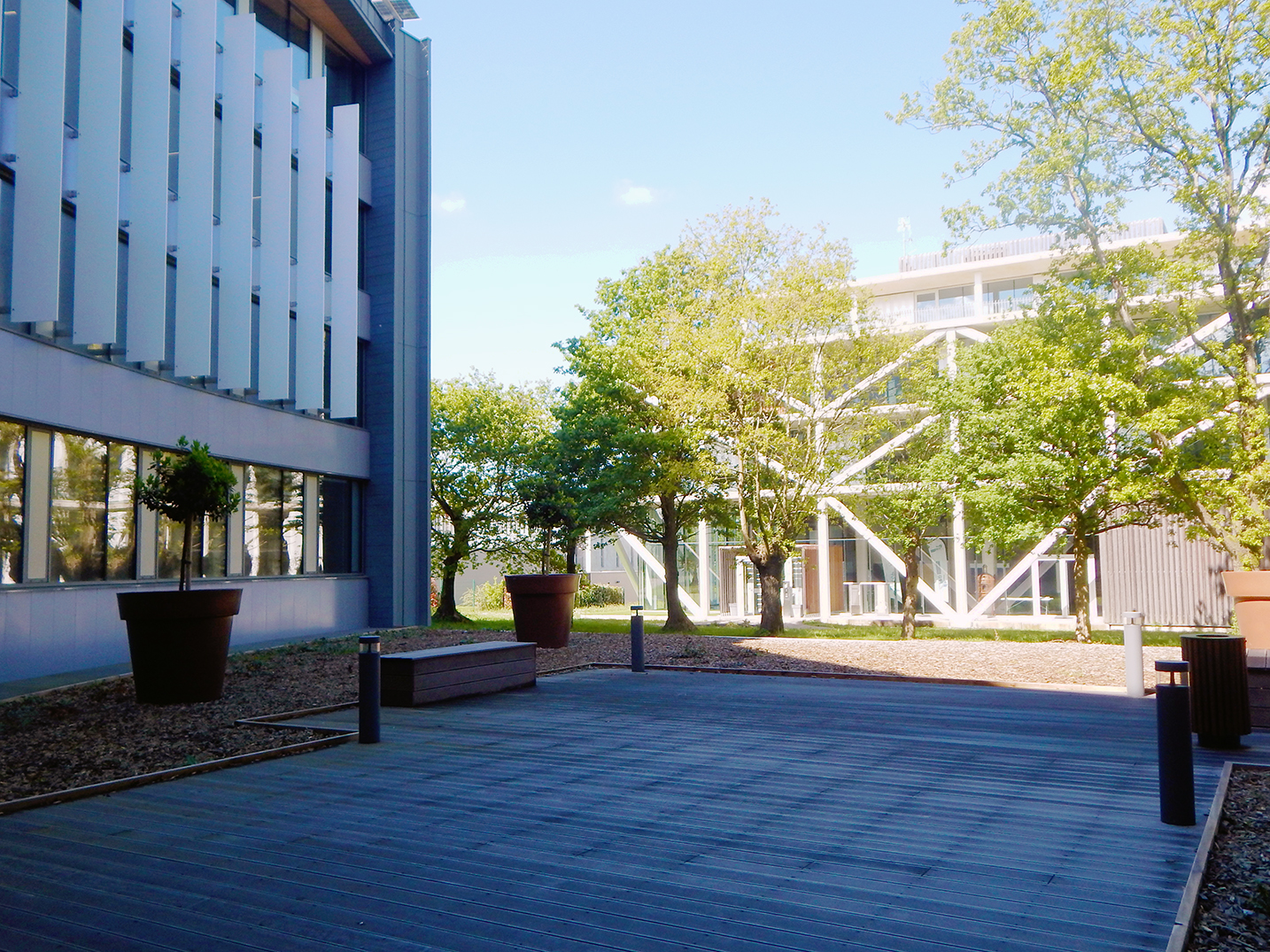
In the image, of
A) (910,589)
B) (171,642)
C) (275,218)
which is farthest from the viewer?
(910,589)

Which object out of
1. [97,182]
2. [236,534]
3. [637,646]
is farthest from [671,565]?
[97,182]

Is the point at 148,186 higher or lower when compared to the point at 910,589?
higher

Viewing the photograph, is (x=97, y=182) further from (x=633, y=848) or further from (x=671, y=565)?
(x=671, y=565)

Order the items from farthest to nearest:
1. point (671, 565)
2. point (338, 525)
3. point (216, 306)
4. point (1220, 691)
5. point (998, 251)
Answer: point (998, 251)
point (671, 565)
point (338, 525)
point (216, 306)
point (1220, 691)

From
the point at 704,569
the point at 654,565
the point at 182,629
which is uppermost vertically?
the point at 654,565

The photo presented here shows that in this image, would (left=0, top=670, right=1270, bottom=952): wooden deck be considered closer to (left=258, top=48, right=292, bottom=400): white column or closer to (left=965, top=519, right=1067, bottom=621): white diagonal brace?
(left=258, top=48, right=292, bottom=400): white column

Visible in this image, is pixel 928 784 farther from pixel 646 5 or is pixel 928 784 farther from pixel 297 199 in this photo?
pixel 646 5

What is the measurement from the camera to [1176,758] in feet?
16.8

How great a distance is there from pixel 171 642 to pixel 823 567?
1077 inches

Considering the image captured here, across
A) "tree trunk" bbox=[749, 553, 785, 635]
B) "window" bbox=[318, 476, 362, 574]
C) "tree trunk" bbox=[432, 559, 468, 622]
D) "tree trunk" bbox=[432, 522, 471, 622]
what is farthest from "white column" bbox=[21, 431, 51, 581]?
"tree trunk" bbox=[432, 559, 468, 622]

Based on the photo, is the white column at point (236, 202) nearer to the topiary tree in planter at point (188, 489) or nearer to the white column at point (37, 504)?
the white column at point (37, 504)

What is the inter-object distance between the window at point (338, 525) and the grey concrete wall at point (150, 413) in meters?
0.43

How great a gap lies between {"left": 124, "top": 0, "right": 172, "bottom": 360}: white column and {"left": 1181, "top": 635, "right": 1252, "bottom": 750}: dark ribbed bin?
13070 millimetres

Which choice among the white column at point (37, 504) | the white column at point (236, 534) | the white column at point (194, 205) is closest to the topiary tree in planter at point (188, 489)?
the white column at point (37, 504)
